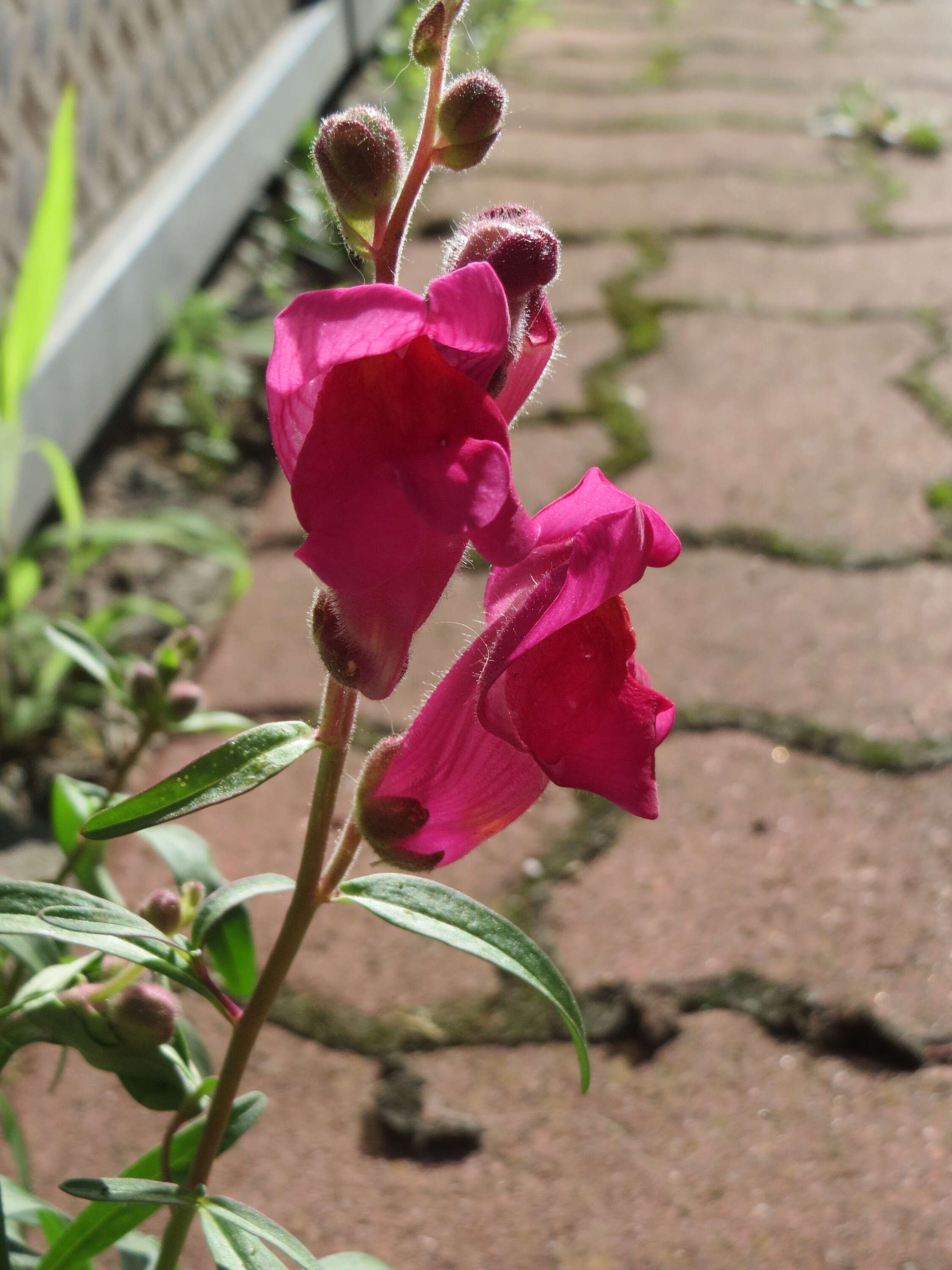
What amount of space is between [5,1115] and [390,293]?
0.54 m

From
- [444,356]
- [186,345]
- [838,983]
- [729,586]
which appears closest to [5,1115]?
[444,356]

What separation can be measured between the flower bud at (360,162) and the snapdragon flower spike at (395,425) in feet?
0.28

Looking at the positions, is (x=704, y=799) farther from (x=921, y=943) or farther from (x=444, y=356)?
(x=444, y=356)

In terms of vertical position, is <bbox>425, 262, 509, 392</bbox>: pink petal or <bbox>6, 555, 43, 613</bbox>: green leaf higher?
<bbox>425, 262, 509, 392</bbox>: pink petal

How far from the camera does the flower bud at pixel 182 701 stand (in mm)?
789

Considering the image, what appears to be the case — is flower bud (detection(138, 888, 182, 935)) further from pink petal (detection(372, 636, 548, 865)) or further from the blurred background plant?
the blurred background plant

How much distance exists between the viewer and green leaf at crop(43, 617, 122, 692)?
858 millimetres

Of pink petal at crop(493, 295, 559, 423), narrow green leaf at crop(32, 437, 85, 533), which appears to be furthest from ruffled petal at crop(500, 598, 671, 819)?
narrow green leaf at crop(32, 437, 85, 533)

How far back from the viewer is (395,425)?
0.46 metres

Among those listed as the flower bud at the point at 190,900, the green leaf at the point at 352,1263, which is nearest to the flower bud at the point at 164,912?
the flower bud at the point at 190,900

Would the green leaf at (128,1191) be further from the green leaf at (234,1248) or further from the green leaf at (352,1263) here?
the green leaf at (352,1263)

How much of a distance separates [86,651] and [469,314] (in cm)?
53

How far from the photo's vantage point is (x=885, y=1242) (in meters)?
0.89

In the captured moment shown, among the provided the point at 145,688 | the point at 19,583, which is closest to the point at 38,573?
the point at 19,583
